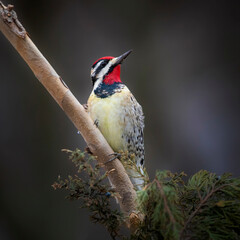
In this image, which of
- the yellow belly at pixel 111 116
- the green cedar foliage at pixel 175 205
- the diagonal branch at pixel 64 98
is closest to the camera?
the green cedar foliage at pixel 175 205

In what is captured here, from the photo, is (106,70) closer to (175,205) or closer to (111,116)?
(111,116)

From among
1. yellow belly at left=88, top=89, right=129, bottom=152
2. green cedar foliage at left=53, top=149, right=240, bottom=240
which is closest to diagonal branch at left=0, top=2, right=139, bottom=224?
green cedar foliage at left=53, top=149, right=240, bottom=240

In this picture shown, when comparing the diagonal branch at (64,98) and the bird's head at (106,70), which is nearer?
the diagonal branch at (64,98)

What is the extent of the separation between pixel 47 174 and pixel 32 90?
0.47 m

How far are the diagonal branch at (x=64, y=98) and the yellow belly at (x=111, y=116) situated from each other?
30 centimetres

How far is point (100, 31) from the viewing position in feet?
6.31

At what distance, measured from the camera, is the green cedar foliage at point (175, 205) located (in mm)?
542

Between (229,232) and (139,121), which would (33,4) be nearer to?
(139,121)

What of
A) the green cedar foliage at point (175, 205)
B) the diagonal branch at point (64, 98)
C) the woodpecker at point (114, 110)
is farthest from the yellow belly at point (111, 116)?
the green cedar foliage at point (175, 205)

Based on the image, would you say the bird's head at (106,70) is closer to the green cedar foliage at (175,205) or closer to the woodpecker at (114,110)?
the woodpecker at (114,110)

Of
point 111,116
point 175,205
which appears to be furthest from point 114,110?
point 175,205

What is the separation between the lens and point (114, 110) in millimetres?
1205

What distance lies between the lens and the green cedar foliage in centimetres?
54

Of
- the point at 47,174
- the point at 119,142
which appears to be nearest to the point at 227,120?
the point at 119,142
